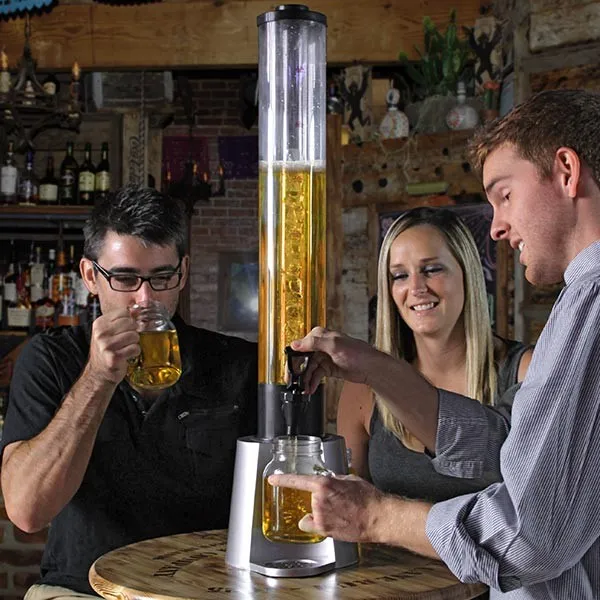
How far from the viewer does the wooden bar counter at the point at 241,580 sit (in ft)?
4.79

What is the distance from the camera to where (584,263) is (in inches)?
47.6

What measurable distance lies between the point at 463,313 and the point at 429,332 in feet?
0.35

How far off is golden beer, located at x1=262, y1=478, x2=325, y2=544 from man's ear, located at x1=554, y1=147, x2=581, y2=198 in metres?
0.61

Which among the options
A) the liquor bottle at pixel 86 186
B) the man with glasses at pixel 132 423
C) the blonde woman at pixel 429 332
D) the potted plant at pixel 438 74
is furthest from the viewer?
the liquor bottle at pixel 86 186

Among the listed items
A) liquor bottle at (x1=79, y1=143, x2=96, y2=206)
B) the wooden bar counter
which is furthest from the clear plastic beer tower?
liquor bottle at (x1=79, y1=143, x2=96, y2=206)

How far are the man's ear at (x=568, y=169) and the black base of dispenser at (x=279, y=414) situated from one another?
0.61 metres

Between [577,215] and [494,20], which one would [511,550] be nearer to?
[577,215]

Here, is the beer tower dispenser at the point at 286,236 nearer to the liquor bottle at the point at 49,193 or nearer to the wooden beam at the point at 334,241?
the wooden beam at the point at 334,241

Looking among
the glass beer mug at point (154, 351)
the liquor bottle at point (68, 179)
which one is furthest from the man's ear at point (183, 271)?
the liquor bottle at point (68, 179)

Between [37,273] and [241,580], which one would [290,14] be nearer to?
[241,580]

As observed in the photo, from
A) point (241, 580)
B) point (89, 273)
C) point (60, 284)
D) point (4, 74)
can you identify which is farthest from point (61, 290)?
point (241, 580)

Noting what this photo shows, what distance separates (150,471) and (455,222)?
40.5 inches

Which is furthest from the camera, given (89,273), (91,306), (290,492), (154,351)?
(91,306)

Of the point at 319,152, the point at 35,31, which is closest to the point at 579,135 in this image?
the point at 319,152
